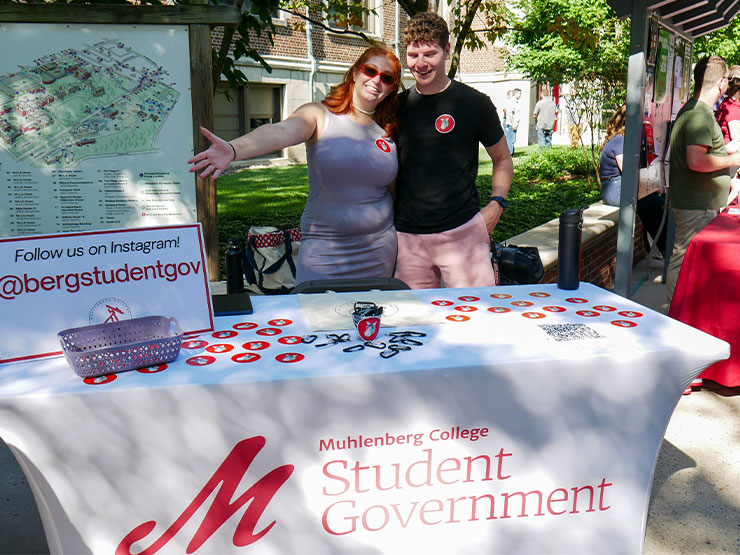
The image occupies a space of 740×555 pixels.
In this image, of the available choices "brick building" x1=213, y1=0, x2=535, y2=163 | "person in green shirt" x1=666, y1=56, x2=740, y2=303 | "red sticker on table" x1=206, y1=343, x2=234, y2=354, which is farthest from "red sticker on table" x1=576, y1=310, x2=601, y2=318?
"brick building" x1=213, y1=0, x2=535, y2=163

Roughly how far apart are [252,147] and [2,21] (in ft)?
4.75

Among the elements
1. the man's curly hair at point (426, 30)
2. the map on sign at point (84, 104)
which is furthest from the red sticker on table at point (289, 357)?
the map on sign at point (84, 104)

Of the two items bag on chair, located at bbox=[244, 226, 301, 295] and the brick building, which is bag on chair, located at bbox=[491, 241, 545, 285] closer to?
bag on chair, located at bbox=[244, 226, 301, 295]

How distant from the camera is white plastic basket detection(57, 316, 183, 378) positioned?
1.92 meters

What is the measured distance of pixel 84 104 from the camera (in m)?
3.31

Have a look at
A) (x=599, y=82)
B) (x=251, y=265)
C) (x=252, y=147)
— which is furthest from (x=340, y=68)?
(x=252, y=147)

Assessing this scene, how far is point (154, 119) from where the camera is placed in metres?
3.39

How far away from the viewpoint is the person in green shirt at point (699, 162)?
461 cm

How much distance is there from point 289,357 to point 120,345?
1.54 ft

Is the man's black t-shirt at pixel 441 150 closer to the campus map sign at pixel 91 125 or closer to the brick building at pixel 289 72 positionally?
the campus map sign at pixel 91 125

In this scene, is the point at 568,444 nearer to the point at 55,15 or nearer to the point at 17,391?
the point at 17,391

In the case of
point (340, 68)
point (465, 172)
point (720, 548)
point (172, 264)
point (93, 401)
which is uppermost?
point (340, 68)

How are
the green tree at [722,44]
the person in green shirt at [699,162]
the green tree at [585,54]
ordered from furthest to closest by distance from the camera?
the green tree at [722,44]
the green tree at [585,54]
the person in green shirt at [699,162]

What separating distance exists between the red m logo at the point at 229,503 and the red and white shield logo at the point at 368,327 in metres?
0.47
